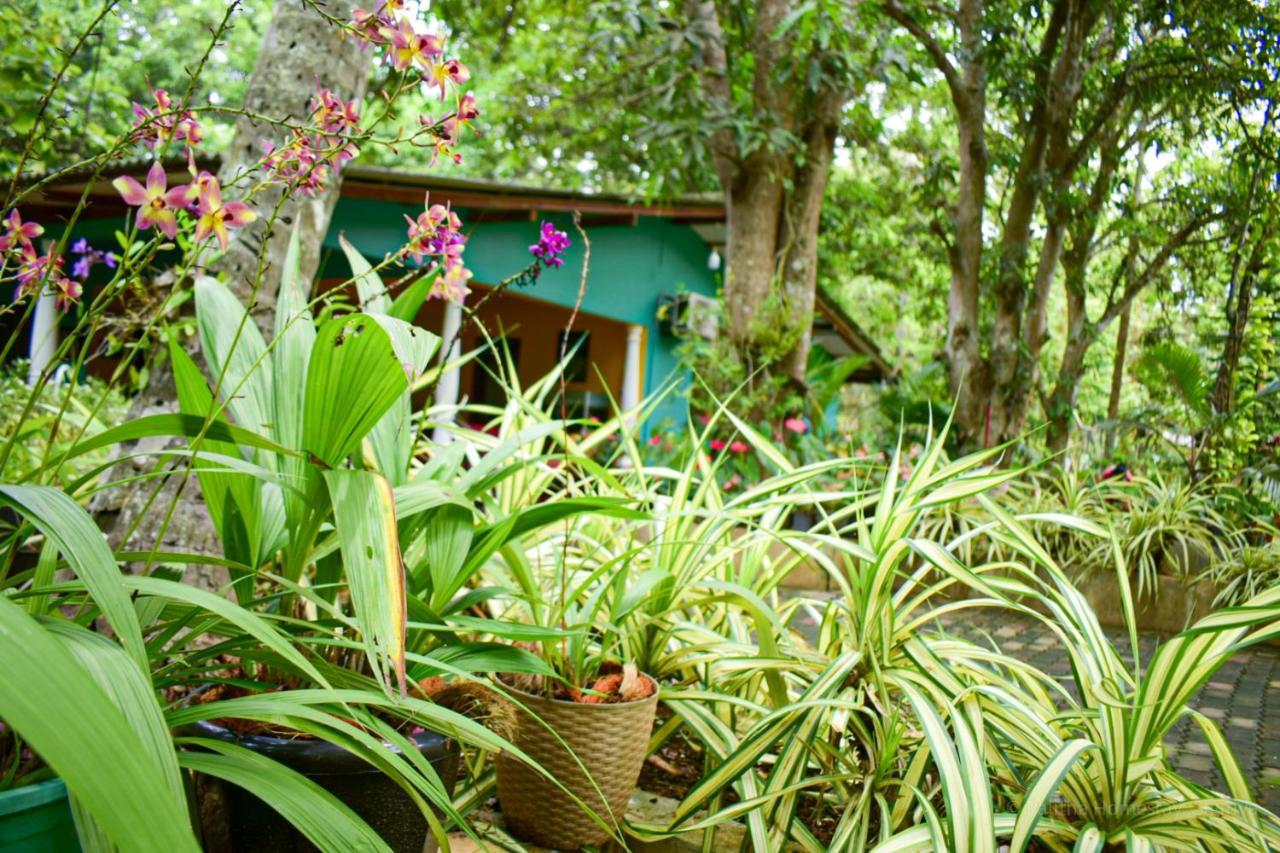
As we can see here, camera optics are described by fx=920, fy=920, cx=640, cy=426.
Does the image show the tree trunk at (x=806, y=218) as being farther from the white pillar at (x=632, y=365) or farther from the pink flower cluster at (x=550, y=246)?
the pink flower cluster at (x=550, y=246)

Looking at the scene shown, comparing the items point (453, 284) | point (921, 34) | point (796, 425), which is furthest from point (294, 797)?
point (796, 425)

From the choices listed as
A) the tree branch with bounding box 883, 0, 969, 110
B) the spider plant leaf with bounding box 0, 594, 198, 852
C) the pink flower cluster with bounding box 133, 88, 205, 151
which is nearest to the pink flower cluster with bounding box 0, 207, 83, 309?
the pink flower cluster with bounding box 133, 88, 205, 151

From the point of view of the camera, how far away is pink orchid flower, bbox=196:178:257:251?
0.99 meters

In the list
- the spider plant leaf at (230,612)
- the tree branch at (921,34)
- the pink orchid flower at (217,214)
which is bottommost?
the spider plant leaf at (230,612)

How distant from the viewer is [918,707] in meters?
1.45

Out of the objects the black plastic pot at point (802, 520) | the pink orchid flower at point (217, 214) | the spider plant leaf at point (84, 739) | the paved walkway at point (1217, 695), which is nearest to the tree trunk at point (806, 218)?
the black plastic pot at point (802, 520)

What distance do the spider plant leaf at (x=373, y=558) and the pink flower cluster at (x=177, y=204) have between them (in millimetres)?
320

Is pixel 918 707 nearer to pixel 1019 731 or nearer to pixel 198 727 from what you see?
pixel 1019 731

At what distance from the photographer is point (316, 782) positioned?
120 cm

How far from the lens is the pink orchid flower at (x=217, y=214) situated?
99 cm

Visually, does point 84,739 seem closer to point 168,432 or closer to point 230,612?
point 230,612

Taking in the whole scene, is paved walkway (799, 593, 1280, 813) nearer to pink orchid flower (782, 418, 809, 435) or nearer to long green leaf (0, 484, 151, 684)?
long green leaf (0, 484, 151, 684)

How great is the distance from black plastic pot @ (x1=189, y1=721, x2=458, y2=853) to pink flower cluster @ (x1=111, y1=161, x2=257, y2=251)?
67cm

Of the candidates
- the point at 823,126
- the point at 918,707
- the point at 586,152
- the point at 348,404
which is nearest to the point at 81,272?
the point at 348,404
